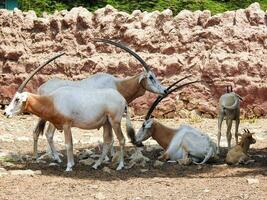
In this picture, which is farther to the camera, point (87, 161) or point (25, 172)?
point (87, 161)

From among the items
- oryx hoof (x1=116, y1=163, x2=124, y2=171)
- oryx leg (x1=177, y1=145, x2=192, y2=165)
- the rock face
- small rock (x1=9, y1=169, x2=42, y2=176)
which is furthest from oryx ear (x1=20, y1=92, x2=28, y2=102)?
the rock face

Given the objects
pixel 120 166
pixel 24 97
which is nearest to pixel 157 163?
Answer: pixel 120 166

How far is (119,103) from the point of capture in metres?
7.82

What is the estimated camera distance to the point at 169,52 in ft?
46.3

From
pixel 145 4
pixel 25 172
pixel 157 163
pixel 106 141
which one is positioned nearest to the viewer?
pixel 25 172

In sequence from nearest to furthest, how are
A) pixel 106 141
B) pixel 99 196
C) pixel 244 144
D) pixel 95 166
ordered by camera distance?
1. pixel 99 196
2. pixel 95 166
3. pixel 106 141
4. pixel 244 144

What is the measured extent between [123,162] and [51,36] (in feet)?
24.3

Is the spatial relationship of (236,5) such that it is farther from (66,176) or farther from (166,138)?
(66,176)

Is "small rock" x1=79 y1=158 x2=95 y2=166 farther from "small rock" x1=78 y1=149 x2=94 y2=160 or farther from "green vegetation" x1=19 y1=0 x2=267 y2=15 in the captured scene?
"green vegetation" x1=19 y1=0 x2=267 y2=15

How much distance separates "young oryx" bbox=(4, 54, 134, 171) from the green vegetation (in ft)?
29.2

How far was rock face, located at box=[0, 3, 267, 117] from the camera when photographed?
13703 millimetres

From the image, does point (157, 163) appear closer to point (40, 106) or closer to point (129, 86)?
point (129, 86)

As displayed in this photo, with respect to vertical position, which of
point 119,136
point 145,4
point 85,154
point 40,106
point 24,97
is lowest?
point 85,154

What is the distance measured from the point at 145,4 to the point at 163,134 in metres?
8.44
